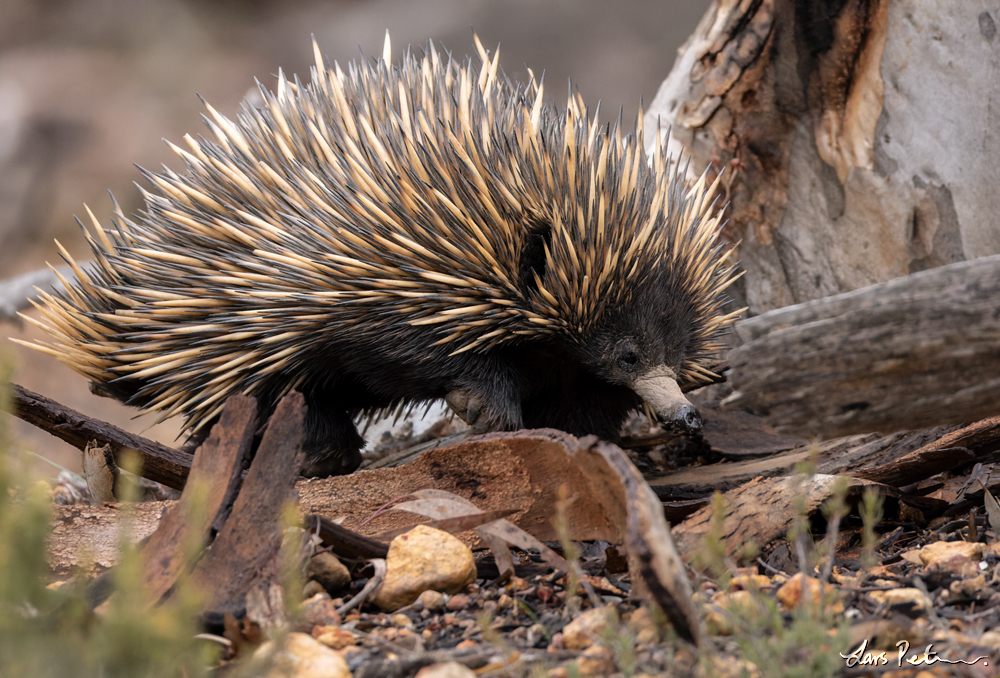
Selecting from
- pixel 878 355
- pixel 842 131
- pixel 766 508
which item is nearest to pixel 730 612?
pixel 878 355

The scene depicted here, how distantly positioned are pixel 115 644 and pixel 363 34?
12.2m

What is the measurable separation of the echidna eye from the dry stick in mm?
1466

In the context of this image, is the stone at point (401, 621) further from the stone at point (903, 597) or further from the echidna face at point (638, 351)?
the echidna face at point (638, 351)

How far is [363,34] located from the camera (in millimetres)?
12133

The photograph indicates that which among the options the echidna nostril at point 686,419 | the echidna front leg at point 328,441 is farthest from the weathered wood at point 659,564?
the echidna front leg at point 328,441

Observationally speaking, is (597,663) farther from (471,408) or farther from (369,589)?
(471,408)

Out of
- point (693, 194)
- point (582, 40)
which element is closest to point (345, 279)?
point (693, 194)

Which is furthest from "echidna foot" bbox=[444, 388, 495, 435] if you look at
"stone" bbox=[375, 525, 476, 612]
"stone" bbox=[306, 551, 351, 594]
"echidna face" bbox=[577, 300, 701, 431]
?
"stone" bbox=[306, 551, 351, 594]

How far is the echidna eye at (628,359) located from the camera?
286 cm

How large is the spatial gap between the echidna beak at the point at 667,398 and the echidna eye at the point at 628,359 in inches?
2.0

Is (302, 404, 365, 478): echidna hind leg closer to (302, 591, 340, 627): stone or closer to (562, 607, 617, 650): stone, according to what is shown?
(302, 591, 340, 627): stone

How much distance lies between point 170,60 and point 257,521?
39.4 feet

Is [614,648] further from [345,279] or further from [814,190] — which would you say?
[814,190]

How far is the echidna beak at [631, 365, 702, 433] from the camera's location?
2684mm
